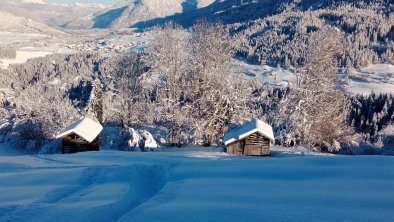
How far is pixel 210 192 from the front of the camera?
27.6 ft

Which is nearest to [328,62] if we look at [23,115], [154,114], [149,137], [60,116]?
[149,137]

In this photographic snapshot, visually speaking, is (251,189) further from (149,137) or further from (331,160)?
(149,137)

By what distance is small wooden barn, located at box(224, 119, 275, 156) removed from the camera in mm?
26469

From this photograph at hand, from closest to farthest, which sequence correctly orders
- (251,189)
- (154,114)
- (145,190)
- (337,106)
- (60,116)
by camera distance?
(251,189)
(145,190)
(337,106)
(60,116)
(154,114)

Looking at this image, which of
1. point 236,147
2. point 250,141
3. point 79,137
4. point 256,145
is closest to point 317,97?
point 256,145

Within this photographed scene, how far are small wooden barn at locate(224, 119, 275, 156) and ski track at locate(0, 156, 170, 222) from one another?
1406 centimetres

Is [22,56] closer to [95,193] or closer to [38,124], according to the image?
[38,124]

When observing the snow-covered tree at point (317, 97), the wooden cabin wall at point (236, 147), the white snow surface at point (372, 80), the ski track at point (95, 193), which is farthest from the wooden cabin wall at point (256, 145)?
the white snow surface at point (372, 80)

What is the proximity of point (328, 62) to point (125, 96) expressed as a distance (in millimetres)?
20176

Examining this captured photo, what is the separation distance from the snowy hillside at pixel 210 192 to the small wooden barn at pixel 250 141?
13.9 m

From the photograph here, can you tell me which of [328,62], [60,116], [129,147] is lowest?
[129,147]

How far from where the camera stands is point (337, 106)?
3306 cm

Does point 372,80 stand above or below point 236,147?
above

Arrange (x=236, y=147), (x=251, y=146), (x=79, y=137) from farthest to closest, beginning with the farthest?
(x=79, y=137)
(x=251, y=146)
(x=236, y=147)
